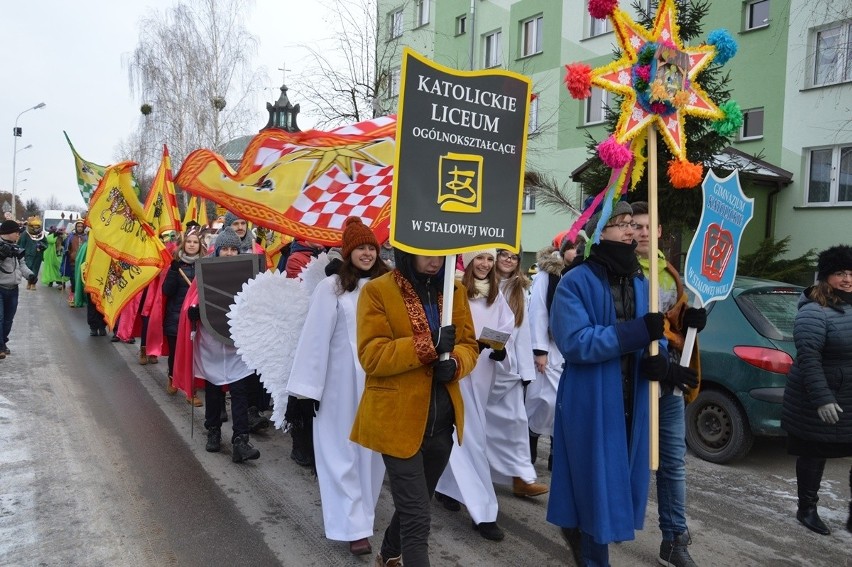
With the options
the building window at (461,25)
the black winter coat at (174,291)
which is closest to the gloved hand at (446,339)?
the black winter coat at (174,291)

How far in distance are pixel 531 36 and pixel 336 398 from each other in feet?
69.5

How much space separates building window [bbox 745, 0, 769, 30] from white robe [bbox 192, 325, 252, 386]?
15435 mm

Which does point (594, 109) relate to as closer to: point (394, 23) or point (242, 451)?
point (394, 23)

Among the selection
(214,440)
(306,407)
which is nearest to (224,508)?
(306,407)

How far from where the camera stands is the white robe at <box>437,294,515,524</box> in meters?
4.38

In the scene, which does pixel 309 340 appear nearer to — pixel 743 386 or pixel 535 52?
pixel 743 386

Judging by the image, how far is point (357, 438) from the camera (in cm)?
337

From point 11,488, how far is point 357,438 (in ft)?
9.85

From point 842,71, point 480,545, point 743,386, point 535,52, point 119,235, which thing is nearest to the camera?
point 480,545

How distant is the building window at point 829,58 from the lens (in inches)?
574

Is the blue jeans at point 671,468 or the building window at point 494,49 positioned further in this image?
the building window at point 494,49

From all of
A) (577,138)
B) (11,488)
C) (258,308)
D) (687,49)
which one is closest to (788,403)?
(687,49)

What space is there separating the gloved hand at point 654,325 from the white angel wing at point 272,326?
94.0 inches

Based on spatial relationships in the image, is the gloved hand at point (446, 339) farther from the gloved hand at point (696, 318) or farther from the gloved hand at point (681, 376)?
the gloved hand at point (696, 318)
